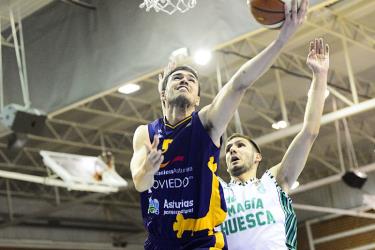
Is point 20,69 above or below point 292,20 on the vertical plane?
above

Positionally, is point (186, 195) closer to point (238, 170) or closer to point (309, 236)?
point (238, 170)

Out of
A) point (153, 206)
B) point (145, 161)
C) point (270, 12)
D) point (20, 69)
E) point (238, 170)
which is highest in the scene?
point (20, 69)

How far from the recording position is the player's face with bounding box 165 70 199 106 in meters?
3.75

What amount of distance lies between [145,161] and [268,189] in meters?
1.68

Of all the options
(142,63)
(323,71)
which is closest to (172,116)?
(323,71)

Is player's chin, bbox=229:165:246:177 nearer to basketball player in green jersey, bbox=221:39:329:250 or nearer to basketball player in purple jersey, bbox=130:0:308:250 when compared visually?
basketball player in green jersey, bbox=221:39:329:250

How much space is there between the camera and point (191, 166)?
12.0 feet

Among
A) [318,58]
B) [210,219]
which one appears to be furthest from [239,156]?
[210,219]

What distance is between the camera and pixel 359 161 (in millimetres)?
23578

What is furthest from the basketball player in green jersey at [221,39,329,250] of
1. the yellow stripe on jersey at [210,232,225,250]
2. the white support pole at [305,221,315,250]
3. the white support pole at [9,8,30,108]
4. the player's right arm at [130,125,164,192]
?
the white support pole at [305,221,315,250]

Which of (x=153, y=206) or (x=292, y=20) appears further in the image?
(x=153, y=206)

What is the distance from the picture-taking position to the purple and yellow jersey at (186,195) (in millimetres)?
3600

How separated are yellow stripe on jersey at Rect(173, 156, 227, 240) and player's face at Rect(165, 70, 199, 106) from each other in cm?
37

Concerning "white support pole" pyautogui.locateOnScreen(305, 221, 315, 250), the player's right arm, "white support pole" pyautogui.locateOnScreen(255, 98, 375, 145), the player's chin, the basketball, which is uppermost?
"white support pole" pyautogui.locateOnScreen(305, 221, 315, 250)
